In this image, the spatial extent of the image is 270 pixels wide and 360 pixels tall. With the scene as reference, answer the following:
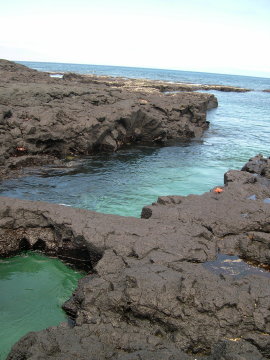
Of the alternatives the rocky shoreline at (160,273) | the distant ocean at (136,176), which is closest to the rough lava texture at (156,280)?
the rocky shoreline at (160,273)

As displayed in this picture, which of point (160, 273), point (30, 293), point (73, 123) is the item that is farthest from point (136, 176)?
point (160, 273)

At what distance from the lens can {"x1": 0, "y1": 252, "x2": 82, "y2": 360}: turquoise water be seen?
623 centimetres

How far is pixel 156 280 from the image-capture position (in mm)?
5805

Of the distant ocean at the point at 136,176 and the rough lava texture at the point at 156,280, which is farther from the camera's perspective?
the distant ocean at the point at 136,176

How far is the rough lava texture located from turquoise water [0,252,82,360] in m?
0.30

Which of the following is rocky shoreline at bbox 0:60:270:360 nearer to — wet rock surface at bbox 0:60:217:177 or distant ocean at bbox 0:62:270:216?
wet rock surface at bbox 0:60:217:177

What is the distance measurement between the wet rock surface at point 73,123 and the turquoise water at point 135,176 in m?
0.95

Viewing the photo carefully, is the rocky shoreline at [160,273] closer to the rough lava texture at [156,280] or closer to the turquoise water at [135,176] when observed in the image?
the rough lava texture at [156,280]

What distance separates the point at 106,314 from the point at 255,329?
223 cm

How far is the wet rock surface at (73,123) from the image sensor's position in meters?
16.2

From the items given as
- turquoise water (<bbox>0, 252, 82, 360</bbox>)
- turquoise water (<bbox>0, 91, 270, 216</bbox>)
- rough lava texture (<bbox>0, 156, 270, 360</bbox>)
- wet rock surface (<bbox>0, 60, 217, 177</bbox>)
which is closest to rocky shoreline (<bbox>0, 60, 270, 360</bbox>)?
rough lava texture (<bbox>0, 156, 270, 360</bbox>)

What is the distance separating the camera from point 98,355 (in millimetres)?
4551

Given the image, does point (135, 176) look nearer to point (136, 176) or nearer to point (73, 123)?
point (136, 176)

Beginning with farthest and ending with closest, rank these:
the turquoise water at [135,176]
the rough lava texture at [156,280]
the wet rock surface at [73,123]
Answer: the wet rock surface at [73,123] → the turquoise water at [135,176] → the rough lava texture at [156,280]
